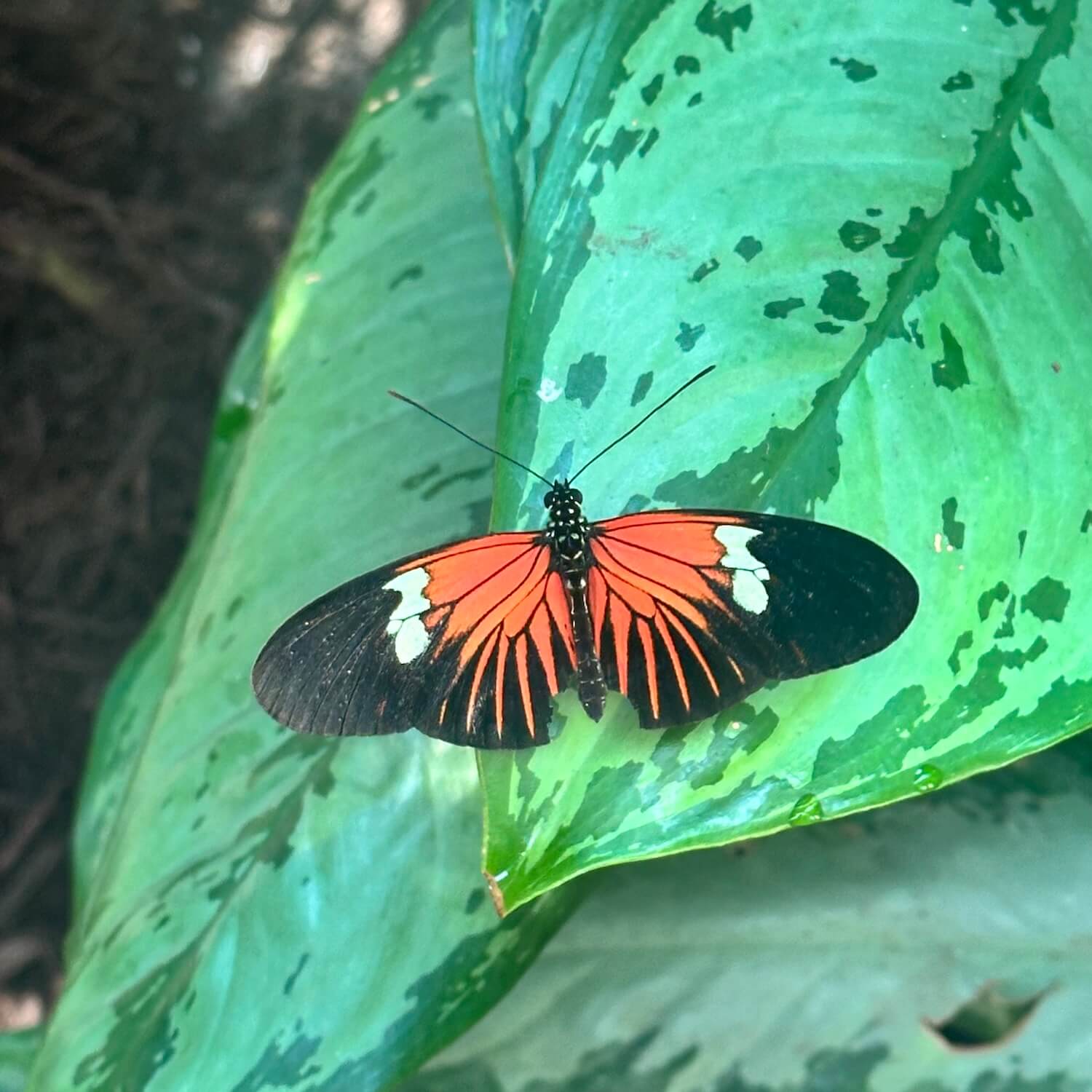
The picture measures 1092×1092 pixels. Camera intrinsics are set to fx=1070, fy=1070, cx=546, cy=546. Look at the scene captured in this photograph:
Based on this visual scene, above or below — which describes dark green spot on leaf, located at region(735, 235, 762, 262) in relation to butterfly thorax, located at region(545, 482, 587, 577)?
above

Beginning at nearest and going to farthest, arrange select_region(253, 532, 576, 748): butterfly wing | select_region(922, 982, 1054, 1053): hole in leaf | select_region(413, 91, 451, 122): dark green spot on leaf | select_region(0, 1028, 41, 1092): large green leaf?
select_region(253, 532, 576, 748): butterfly wing, select_region(922, 982, 1054, 1053): hole in leaf, select_region(413, 91, 451, 122): dark green spot on leaf, select_region(0, 1028, 41, 1092): large green leaf

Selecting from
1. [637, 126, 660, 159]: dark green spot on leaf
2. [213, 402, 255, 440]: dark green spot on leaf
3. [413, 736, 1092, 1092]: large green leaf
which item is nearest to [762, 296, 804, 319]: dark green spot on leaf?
[637, 126, 660, 159]: dark green spot on leaf

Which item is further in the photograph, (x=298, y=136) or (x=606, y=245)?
(x=298, y=136)

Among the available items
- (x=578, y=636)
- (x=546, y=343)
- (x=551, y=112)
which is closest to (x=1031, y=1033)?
(x=578, y=636)

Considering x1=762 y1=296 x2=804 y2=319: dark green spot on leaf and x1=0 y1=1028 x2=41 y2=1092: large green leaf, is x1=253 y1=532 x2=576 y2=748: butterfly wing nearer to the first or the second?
x1=762 y1=296 x2=804 y2=319: dark green spot on leaf

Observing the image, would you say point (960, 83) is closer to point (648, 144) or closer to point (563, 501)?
point (648, 144)

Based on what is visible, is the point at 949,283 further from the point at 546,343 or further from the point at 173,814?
the point at 173,814

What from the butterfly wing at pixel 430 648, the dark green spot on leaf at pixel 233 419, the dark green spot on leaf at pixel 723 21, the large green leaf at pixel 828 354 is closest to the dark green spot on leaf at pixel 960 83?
the large green leaf at pixel 828 354

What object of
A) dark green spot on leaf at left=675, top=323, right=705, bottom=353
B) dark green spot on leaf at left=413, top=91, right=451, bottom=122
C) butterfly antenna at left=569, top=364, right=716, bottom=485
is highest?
dark green spot on leaf at left=413, top=91, right=451, bottom=122

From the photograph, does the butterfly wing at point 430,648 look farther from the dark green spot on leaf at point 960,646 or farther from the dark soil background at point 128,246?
the dark soil background at point 128,246
